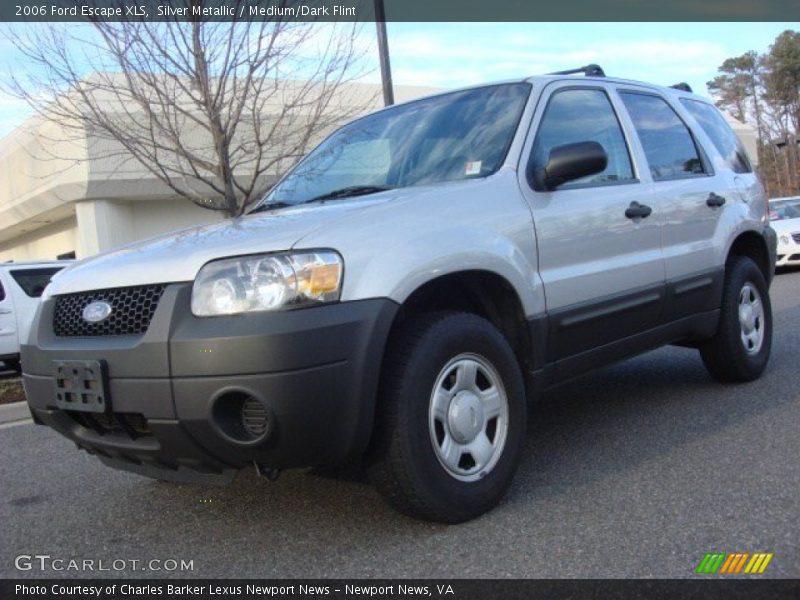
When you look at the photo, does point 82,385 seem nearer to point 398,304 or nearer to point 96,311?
point 96,311

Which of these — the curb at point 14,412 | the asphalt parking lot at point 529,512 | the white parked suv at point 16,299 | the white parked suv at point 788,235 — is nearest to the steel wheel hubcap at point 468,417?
the asphalt parking lot at point 529,512

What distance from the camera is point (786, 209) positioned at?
1585 cm

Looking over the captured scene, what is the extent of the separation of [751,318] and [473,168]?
2.75 meters

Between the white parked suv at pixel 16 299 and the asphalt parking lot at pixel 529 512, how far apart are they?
6.25m

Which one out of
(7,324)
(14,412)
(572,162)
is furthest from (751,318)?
(7,324)

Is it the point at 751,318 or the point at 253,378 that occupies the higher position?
the point at 253,378

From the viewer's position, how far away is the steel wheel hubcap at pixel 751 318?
5.40 meters

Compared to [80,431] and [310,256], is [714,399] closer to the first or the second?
[310,256]

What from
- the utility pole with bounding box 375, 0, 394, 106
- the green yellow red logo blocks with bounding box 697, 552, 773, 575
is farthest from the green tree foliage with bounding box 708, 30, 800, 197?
the green yellow red logo blocks with bounding box 697, 552, 773, 575

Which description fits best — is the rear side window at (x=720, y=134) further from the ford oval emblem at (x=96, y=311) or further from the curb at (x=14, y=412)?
the curb at (x=14, y=412)

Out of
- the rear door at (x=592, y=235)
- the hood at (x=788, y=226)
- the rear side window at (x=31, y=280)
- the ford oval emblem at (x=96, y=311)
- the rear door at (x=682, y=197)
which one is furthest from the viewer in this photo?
the hood at (x=788, y=226)

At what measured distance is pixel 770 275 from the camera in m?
5.84

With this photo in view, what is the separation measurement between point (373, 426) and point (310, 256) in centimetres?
69
